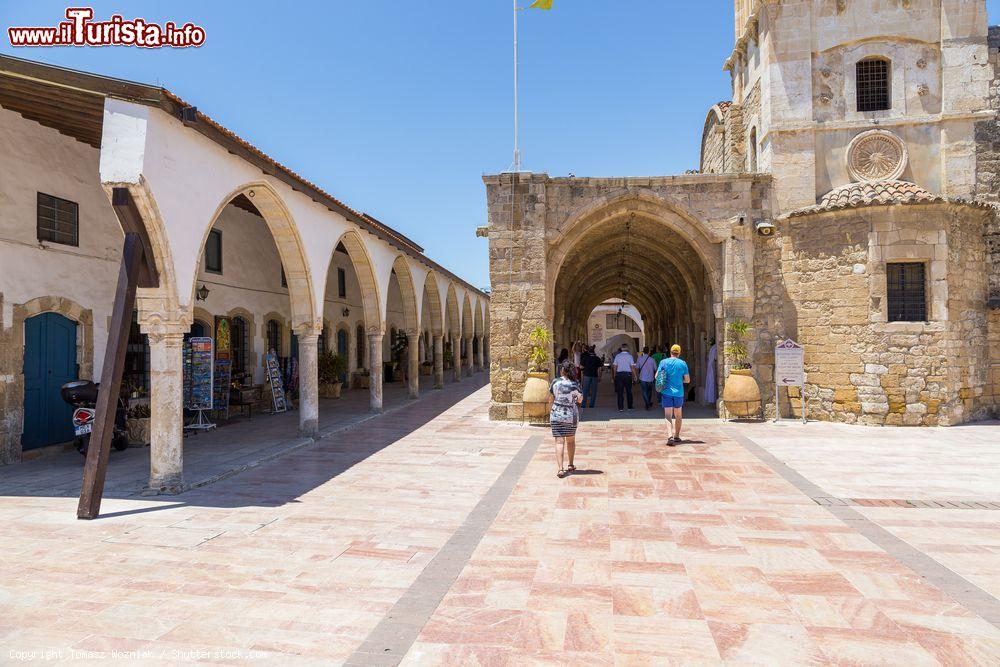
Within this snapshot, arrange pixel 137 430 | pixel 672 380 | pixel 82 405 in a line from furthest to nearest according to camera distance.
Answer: pixel 137 430 → pixel 672 380 → pixel 82 405

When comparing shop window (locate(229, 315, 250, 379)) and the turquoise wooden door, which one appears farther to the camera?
shop window (locate(229, 315, 250, 379))

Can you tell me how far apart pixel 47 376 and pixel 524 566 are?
28.0ft

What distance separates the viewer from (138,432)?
32.0 ft

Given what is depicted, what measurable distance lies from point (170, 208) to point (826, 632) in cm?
726

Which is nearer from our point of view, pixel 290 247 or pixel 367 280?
pixel 290 247

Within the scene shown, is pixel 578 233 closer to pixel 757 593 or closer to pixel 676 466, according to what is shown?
pixel 676 466

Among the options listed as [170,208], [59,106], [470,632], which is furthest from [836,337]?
[59,106]

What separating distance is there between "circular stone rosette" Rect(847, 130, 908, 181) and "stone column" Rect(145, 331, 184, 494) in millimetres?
12800

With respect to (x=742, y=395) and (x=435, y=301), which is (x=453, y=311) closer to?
(x=435, y=301)

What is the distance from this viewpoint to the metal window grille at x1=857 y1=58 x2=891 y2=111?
12.1 m

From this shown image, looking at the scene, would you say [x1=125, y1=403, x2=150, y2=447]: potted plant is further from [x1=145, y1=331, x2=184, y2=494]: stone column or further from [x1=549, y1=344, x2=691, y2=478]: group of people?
[x1=549, y1=344, x2=691, y2=478]: group of people

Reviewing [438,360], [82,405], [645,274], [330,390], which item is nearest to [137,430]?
[82,405]

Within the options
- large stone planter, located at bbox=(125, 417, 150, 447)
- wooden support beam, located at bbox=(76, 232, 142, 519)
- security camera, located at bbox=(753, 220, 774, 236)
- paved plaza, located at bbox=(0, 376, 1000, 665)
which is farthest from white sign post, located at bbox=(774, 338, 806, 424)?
large stone planter, located at bbox=(125, 417, 150, 447)

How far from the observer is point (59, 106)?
25.2 ft
